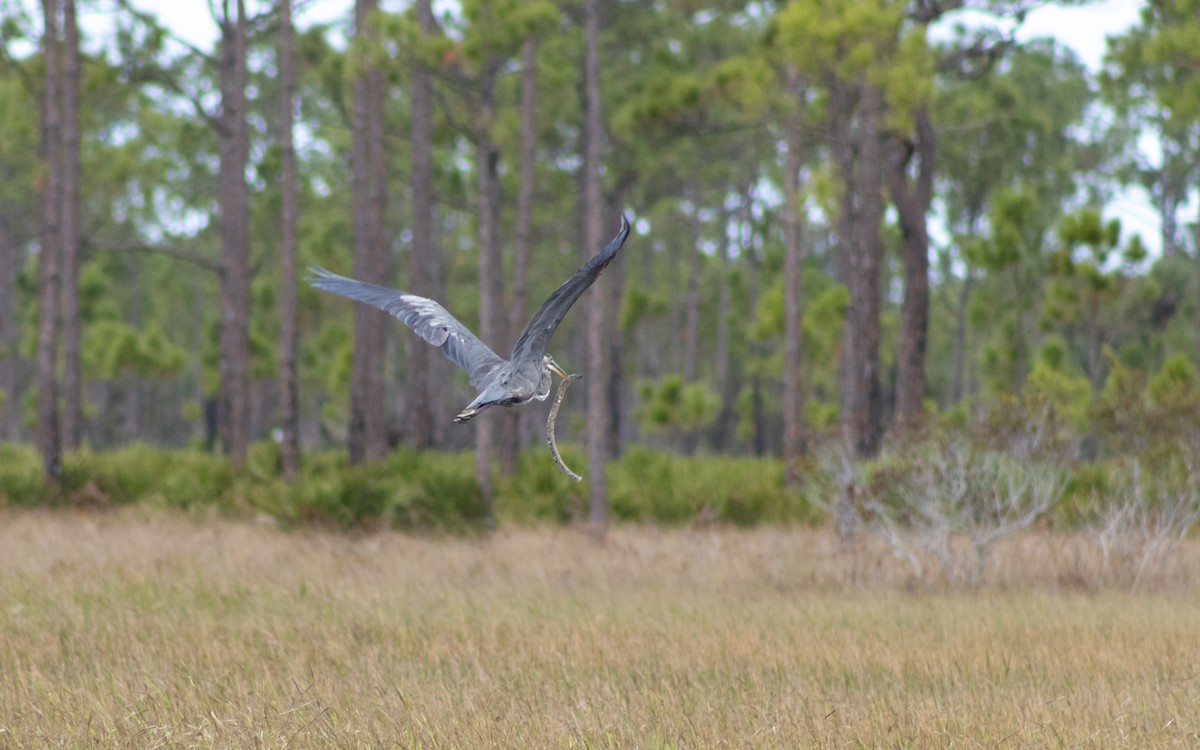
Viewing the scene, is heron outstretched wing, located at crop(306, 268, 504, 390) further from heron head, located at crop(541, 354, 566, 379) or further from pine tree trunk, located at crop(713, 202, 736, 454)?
pine tree trunk, located at crop(713, 202, 736, 454)

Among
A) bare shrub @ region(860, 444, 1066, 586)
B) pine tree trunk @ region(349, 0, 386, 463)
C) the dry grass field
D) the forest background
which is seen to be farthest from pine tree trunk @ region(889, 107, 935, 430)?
pine tree trunk @ region(349, 0, 386, 463)

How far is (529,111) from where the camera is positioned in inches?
627

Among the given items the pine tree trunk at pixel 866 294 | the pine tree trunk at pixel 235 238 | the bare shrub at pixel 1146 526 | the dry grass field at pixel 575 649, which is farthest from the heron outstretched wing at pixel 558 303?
the pine tree trunk at pixel 235 238

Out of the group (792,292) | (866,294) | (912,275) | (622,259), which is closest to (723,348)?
(622,259)

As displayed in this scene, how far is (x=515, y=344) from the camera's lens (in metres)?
4.64

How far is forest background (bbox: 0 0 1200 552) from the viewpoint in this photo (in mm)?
13141

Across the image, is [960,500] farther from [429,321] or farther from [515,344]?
[515,344]

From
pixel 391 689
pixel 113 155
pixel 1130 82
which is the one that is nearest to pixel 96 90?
pixel 113 155

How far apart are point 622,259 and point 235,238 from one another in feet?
34.1

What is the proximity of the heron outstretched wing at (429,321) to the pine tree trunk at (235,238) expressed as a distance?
42.9ft

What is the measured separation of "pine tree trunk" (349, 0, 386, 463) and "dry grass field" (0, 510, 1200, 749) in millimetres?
5182

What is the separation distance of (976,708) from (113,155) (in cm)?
2770

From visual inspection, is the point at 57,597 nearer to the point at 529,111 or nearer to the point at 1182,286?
the point at 529,111

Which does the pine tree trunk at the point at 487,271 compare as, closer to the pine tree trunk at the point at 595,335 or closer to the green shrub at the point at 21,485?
the pine tree trunk at the point at 595,335
